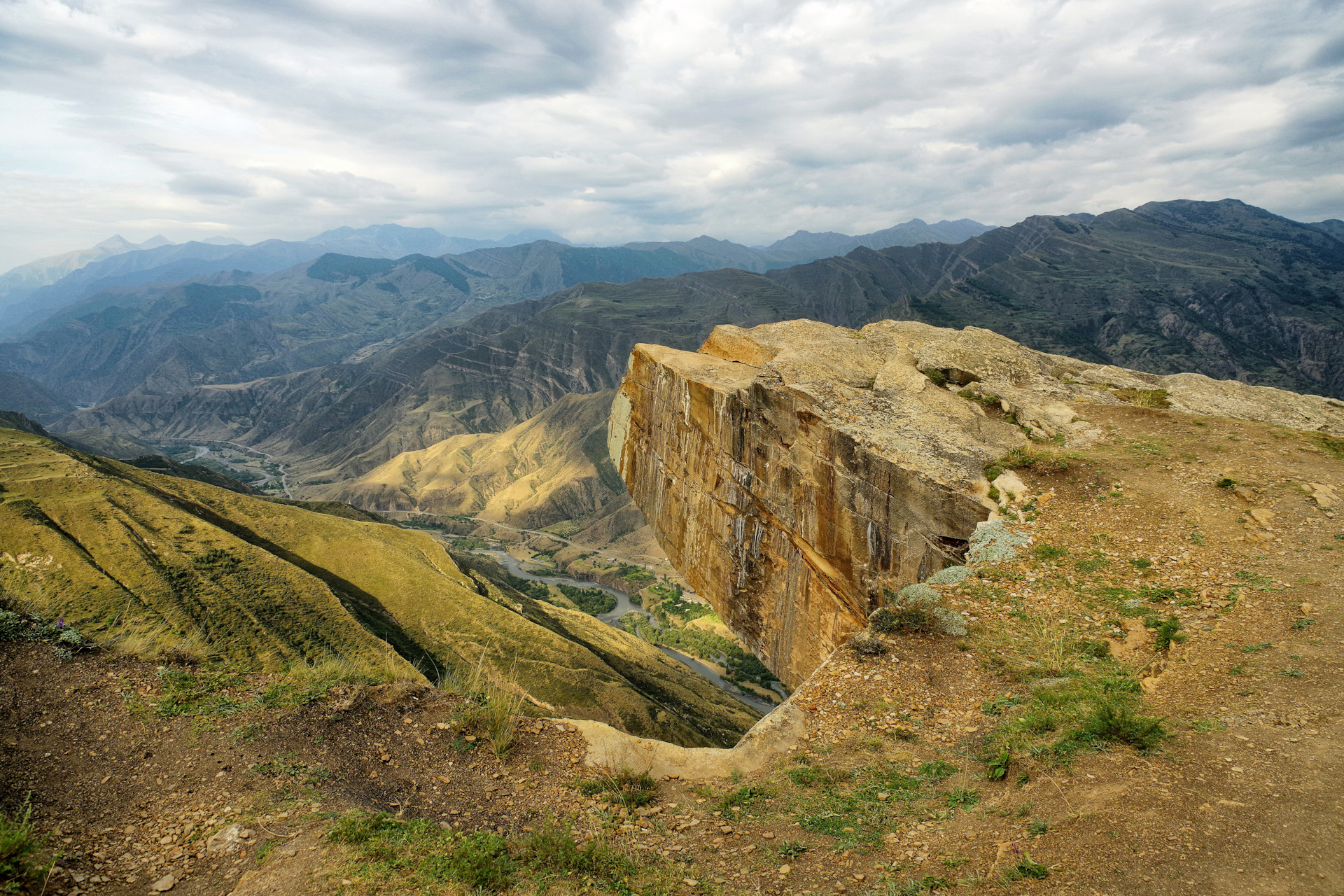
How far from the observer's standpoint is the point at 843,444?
16281 millimetres

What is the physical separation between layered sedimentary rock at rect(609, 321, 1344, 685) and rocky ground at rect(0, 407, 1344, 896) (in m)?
3.04

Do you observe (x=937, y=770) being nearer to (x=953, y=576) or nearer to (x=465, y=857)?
(x=953, y=576)

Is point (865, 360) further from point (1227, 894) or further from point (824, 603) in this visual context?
point (1227, 894)

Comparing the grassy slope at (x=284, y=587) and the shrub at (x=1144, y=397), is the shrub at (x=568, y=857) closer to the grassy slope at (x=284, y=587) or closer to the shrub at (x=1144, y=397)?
the shrub at (x=1144, y=397)

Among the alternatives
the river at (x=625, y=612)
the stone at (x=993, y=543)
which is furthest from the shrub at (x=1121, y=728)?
the river at (x=625, y=612)

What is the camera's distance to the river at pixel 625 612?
2918 inches

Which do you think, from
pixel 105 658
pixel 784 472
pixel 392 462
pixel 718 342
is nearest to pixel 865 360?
pixel 784 472

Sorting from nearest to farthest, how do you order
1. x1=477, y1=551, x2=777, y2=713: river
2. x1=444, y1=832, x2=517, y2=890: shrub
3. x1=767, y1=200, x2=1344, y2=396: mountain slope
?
1. x1=444, y1=832, x2=517, y2=890: shrub
2. x1=477, y1=551, x2=777, y2=713: river
3. x1=767, y1=200, x2=1344, y2=396: mountain slope

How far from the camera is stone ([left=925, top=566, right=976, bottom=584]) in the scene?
12.8m

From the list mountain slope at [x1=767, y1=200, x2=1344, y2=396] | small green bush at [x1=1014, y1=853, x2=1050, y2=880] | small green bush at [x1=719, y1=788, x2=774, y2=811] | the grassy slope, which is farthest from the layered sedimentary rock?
mountain slope at [x1=767, y1=200, x2=1344, y2=396]

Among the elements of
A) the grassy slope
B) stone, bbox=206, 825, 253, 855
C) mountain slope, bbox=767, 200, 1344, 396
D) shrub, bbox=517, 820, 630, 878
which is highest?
mountain slope, bbox=767, 200, 1344, 396

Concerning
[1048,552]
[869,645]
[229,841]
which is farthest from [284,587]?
[1048,552]

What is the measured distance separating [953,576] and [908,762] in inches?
211

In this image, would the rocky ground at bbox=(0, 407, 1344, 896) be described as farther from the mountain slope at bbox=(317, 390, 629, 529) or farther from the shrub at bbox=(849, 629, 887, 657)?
the mountain slope at bbox=(317, 390, 629, 529)
